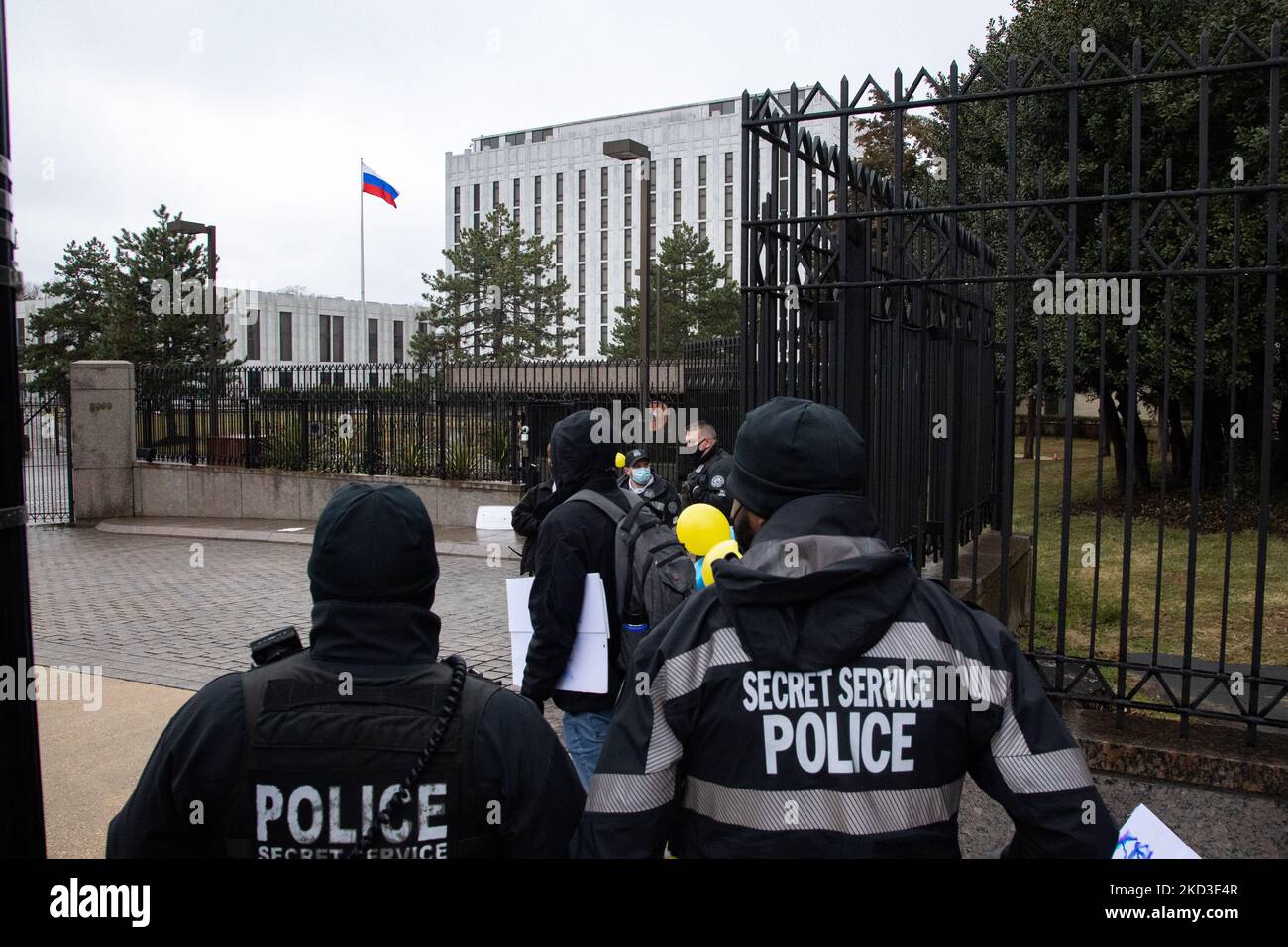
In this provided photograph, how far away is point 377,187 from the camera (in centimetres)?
3853

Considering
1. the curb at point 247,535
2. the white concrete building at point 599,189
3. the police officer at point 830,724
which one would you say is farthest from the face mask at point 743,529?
the white concrete building at point 599,189

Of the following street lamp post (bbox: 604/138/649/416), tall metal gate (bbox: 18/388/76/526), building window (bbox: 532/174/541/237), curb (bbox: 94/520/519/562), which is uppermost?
building window (bbox: 532/174/541/237)

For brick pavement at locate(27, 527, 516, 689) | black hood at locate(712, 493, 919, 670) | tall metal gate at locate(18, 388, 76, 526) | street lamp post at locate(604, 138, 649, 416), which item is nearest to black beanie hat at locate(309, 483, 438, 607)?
black hood at locate(712, 493, 919, 670)

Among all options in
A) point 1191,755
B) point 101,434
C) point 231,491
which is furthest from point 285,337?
point 1191,755

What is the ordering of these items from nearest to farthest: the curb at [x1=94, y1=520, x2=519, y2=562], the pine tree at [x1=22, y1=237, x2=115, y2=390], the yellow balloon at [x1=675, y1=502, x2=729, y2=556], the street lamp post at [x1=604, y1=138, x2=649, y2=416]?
1. the yellow balloon at [x1=675, y1=502, x2=729, y2=556]
2. the street lamp post at [x1=604, y1=138, x2=649, y2=416]
3. the curb at [x1=94, y1=520, x2=519, y2=562]
4. the pine tree at [x1=22, y1=237, x2=115, y2=390]

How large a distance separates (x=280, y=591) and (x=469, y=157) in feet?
298

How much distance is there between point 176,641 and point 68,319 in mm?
44096

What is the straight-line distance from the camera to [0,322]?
2115mm

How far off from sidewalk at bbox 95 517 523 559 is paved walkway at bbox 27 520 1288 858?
0.11 metres

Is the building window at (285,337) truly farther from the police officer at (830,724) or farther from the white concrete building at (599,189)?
the police officer at (830,724)

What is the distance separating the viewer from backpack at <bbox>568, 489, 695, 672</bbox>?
364 centimetres

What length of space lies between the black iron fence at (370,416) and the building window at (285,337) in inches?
2524

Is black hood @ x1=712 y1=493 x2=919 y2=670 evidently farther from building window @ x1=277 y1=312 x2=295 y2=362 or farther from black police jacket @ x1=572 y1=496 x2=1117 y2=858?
building window @ x1=277 y1=312 x2=295 y2=362

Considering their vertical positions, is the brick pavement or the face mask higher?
the face mask
